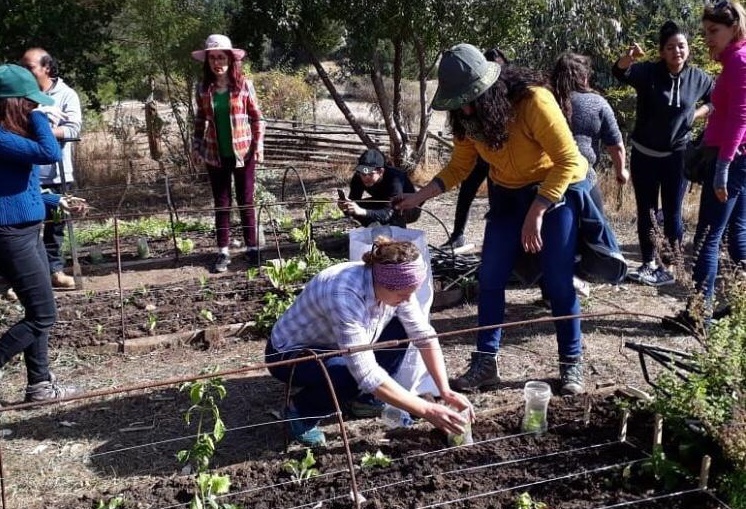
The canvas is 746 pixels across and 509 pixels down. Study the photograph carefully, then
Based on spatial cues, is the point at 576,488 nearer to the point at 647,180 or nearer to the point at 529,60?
the point at 647,180

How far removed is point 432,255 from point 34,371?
2.66 meters

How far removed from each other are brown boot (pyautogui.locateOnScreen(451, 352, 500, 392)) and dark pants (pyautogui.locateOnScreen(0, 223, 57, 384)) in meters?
1.93

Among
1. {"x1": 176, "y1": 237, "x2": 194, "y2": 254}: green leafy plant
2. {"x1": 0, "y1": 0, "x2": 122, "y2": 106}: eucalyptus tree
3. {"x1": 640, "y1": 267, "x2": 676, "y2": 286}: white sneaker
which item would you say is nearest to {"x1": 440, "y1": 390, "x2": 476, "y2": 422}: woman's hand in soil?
{"x1": 640, "y1": 267, "x2": 676, "y2": 286}: white sneaker

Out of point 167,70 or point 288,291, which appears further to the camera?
point 167,70

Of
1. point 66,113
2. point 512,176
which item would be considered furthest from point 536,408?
point 66,113

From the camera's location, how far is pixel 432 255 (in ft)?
17.1

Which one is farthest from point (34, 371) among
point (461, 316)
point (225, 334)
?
point (461, 316)

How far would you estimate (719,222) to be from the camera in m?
3.87

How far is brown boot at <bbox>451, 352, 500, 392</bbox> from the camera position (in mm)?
3607

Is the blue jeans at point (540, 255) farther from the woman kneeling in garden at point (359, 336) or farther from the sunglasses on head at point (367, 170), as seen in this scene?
the sunglasses on head at point (367, 170)

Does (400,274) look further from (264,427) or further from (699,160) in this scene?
(699,160)

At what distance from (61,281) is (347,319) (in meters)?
3.35

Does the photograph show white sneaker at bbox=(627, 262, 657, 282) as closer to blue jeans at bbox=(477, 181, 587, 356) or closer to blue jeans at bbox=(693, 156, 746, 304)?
blue jeans at bbox=(693, 156, 746, 304)

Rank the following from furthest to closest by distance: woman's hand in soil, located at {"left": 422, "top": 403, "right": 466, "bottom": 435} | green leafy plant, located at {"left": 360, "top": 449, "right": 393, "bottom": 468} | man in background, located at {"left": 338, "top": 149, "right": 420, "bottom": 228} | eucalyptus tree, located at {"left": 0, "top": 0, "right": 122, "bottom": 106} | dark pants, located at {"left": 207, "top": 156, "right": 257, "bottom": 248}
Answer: eucalyptus tree, located at {"left": 0, "top": 0, "right": 122, "bottom": 106}, dark pants, located at {"left": 207, "top": 156, "right": 257, "bottom": 248}, man in background, located at {"left": 338, "top": 149, "right": 420, "bottom": 228}, green leafy plant, located at {"left": 360, "top": 449, "right": 393, "bottom": 468}, woman's hand in soil, located at {"left": 422, "top": 403, "right": 466, "bottom": 435}
